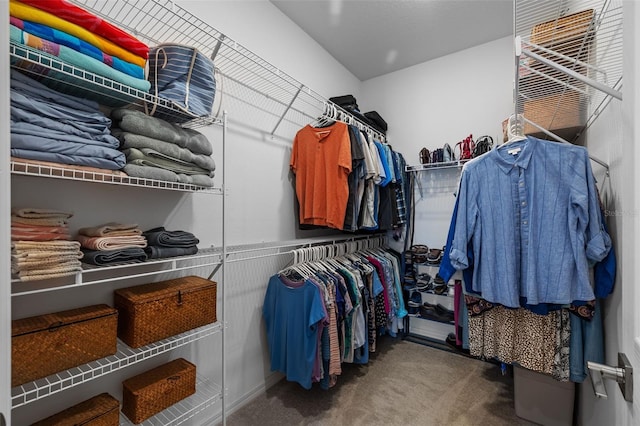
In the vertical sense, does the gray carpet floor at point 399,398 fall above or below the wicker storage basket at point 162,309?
below

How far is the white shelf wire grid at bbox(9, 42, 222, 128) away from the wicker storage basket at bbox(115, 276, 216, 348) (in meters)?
0.80

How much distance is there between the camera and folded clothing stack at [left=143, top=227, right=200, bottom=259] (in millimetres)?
1183

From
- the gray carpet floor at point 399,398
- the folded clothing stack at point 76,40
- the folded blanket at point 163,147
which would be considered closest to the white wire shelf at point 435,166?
the gray carpet floor at point 399,398

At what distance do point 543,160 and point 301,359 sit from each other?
5.72ft

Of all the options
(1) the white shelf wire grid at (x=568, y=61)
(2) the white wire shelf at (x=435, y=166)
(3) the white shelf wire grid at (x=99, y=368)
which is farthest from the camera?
(2) the white wire shelf at (x=435, y=166)

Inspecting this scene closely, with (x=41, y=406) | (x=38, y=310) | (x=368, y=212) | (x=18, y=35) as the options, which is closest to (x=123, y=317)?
(x=38, y=310)

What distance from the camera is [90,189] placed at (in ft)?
3.95

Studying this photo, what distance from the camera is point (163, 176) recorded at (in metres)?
1.16

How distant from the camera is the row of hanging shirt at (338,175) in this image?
205 cm

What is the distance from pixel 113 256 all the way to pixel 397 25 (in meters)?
2.61

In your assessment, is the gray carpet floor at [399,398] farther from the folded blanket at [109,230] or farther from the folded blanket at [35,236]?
the folded blanket at [35,236]

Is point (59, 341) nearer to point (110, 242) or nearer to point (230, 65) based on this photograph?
point (110, 242)

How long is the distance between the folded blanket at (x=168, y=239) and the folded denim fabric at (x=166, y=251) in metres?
0.02

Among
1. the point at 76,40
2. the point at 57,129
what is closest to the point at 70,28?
the point at 76,40
